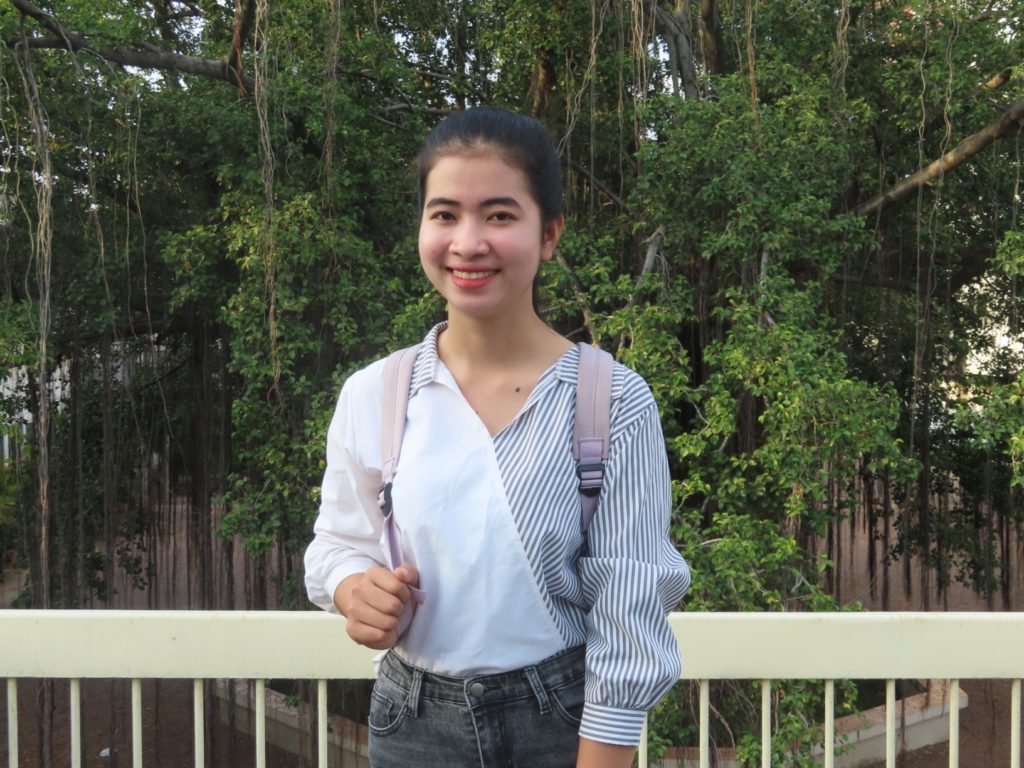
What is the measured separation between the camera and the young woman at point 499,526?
0.78 metres

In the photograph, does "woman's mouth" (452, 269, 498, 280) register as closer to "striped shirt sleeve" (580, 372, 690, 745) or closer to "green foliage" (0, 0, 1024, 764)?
"striped shirt sleeve" (580, 372, 690, 745)

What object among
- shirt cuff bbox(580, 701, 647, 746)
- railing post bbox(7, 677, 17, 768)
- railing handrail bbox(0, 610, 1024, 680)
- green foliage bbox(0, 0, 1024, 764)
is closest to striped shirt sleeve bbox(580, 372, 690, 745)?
shirt cuff bbox(580, 701, 647, 746)

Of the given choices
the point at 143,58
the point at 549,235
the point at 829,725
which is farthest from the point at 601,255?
the point at 549,235

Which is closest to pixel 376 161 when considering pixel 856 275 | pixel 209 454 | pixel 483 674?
pixel 209 454

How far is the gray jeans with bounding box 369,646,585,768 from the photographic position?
2.68ft

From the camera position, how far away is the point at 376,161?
3914 millimetres

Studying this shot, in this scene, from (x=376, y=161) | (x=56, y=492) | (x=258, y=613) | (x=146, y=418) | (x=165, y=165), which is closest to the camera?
(x=258, y=613)

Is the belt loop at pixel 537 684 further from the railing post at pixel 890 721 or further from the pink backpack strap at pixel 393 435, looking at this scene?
the railing post at pixel 890 721

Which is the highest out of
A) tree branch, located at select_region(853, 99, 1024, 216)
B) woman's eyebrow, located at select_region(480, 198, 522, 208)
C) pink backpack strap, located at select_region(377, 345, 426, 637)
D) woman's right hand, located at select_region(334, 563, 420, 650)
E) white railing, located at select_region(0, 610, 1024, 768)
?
tree branch, located at select_region(853, 99, 1024, 216)

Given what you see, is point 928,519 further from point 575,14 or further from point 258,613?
point 258,613

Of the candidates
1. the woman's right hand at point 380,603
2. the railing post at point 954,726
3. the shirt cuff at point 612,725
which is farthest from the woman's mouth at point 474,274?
the railing post at point 954,726

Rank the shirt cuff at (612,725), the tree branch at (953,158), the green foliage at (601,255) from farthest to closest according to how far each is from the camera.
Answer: the tree branch at (953,158) → the green foliage at (601,255) → the shirt cuff at (612,725)

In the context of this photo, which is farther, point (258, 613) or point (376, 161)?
point (376, 161)

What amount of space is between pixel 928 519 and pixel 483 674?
4478 mm
